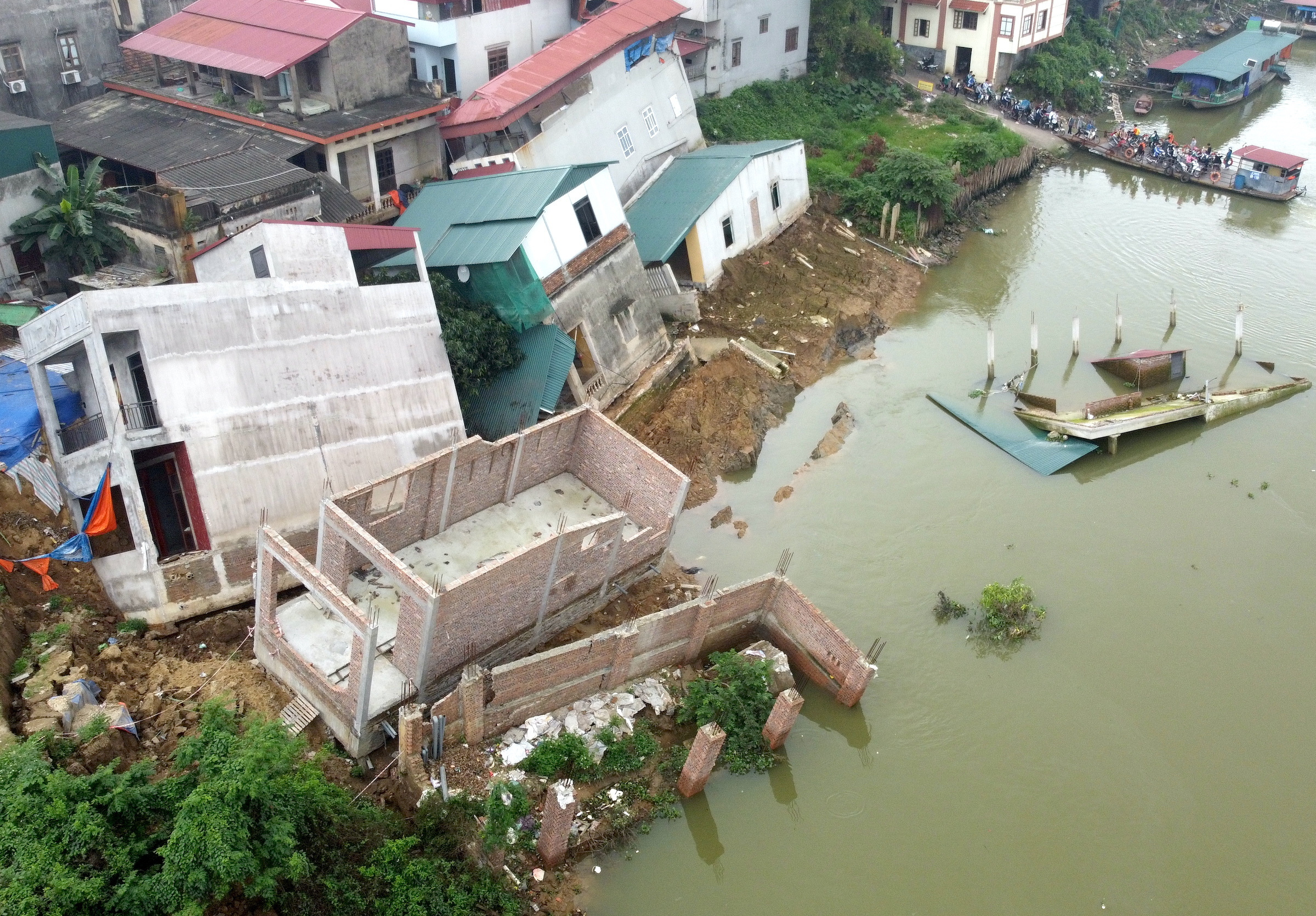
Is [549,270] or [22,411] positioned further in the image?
[549,270]

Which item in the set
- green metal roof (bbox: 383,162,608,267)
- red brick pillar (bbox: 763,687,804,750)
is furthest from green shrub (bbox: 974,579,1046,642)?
green metal roof (bbox: 383,162,608,267)

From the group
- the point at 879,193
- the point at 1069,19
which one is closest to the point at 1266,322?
the point at 879,193

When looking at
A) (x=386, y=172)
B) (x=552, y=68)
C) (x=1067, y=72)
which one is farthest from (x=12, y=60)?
(x=1067, y=72)

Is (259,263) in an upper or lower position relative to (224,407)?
upper

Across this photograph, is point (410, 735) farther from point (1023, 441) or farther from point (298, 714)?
point (1023, 441)

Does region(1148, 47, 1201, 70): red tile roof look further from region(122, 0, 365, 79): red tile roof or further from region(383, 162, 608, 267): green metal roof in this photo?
region(122, 0, 365, 79): red tile roof

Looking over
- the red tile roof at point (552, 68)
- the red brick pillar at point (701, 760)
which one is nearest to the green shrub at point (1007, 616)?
the red brick pillar at point (701, 760)
